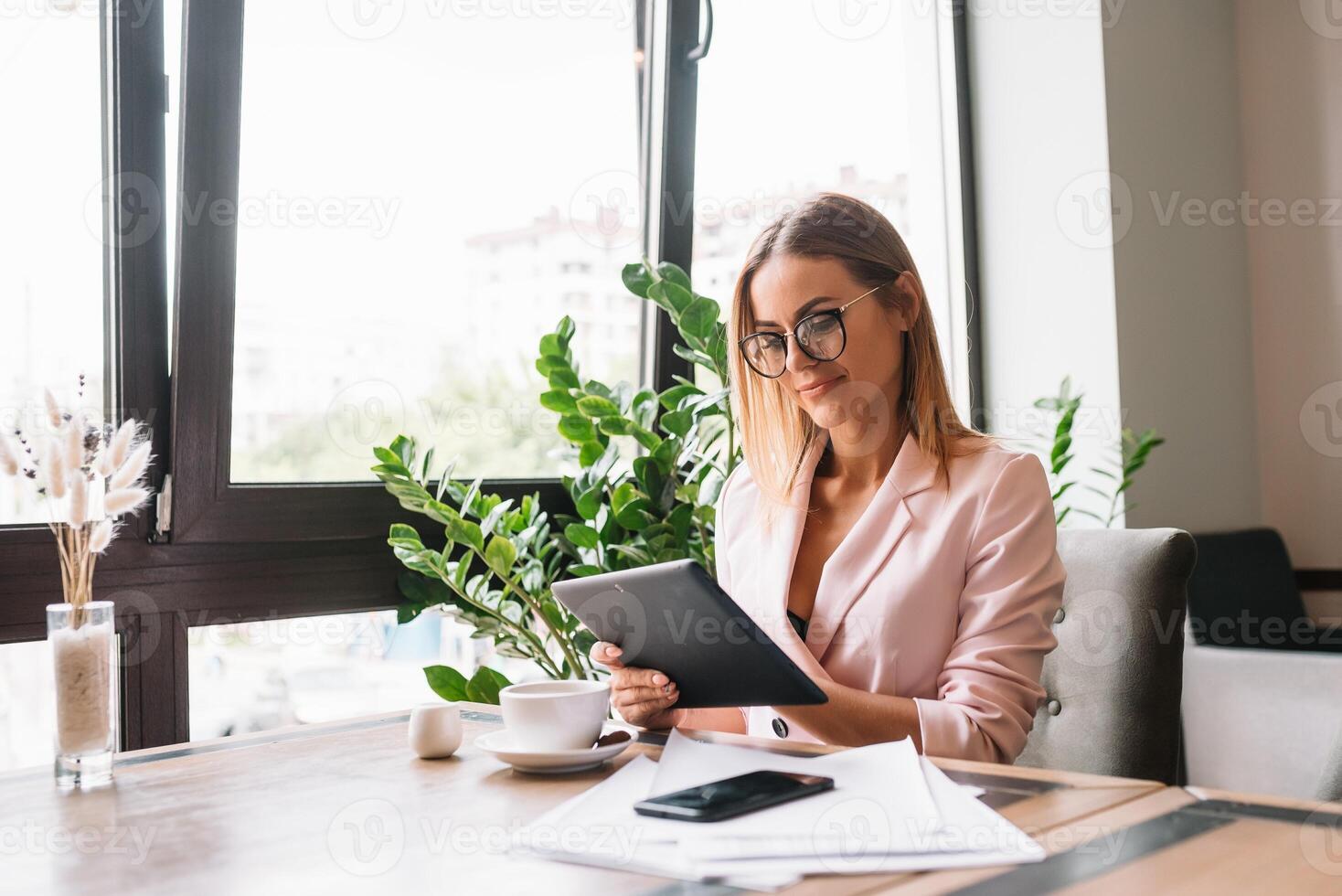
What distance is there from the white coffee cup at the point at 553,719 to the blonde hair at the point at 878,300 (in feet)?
2.16

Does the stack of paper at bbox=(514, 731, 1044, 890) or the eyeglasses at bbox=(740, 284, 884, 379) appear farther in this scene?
the eyeglasses at bbox=(740, 284, 884, 379)

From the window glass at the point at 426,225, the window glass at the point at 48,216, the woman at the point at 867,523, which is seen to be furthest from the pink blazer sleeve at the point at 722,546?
the window glass at the point at 48,216

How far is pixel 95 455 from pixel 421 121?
1.30m

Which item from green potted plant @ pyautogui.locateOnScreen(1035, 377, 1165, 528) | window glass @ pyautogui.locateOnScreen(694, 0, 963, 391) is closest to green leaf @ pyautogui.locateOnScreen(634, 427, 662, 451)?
window glass @ pyautogui.locateOnScreen(694, 0, 963, 391)

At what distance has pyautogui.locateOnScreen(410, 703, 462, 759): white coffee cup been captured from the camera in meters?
1.31

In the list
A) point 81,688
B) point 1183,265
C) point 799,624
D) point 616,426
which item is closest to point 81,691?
point 81,688

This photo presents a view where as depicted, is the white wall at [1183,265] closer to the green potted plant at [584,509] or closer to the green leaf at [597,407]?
the green potted plant at [584,509]

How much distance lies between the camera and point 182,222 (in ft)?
6.61

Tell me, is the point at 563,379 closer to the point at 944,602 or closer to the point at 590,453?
the point at 590,453

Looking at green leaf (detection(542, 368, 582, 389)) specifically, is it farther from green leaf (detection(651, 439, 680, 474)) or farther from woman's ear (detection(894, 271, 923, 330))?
woman's ear (detection(894, 271, 923, 330))

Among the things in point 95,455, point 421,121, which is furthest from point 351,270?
point 95,455

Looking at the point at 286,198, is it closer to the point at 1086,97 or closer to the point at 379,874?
the point at 379,874

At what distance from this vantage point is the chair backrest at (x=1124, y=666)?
1510 mm

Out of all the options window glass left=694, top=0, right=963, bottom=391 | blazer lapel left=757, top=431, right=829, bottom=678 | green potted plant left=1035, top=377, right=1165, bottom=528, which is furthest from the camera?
window glass left=694, top=0, right=963, bottom=391
